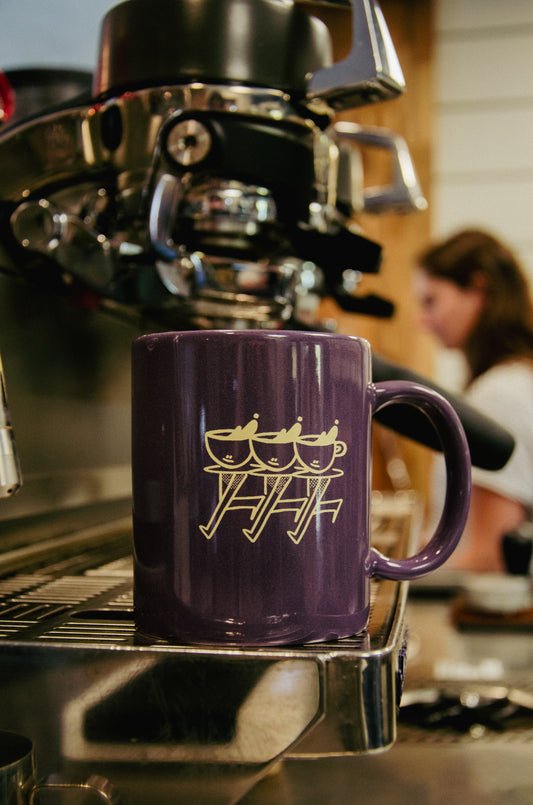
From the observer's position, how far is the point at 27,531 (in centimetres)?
50

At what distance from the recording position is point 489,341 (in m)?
1.67

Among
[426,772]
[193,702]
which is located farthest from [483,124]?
[193,702]

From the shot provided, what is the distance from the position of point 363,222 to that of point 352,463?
2.05m

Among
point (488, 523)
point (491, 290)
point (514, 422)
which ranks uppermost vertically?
point (491, 290)

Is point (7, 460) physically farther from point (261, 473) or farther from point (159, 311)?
point (159, 311)

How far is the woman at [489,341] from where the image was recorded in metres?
1.49

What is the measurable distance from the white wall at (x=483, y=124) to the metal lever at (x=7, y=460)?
6.83ft

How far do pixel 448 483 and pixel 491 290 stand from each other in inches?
57.1

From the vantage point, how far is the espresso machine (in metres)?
0.27

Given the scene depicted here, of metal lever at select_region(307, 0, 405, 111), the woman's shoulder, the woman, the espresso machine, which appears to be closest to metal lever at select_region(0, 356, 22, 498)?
the espresso machine

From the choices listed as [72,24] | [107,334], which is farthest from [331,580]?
[72,24]

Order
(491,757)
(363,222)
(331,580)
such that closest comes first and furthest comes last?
(331,580), (491,757), (363,222)

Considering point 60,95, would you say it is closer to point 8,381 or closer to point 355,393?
point 8,381

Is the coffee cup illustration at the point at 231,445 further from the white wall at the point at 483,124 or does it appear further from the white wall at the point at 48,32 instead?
the white wall at the point at 483,124
